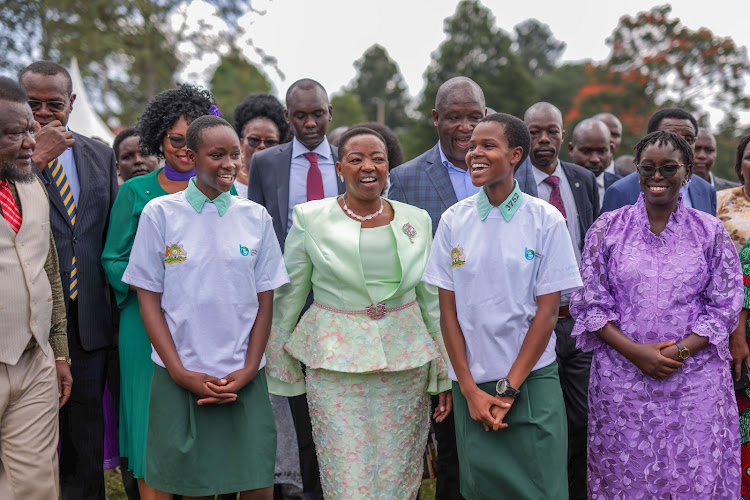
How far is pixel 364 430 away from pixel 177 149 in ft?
6.62

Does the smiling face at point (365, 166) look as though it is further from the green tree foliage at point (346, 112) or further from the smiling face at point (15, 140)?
the green tree foliage at point (346, 112)

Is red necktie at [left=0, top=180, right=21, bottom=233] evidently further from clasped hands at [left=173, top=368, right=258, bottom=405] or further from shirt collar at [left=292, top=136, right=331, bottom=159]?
shirt collar at [left=292, top=136, right=331, bottom=159]

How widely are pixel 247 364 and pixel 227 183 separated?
37.7 inches

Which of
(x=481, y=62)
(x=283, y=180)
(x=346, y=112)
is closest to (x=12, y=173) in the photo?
(x=283, y=180)

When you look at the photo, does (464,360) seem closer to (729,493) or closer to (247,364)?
(247,364)

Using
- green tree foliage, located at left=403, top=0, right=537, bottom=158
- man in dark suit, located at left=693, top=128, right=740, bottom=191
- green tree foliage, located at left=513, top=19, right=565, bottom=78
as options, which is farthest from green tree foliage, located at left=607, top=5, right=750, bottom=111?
green tree foliage, located at left=513, top=19, right=565, bottom=78

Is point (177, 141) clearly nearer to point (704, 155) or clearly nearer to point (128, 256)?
point (128, 256)

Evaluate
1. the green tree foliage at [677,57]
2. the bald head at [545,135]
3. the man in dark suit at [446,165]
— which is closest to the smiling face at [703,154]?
the bald head at [545,135]

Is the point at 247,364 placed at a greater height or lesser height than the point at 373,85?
lesser

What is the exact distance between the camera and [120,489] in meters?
6.40

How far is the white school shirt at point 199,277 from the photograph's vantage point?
3.94 metres

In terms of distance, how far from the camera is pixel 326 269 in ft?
13.7

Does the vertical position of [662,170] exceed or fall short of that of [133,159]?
it falls short

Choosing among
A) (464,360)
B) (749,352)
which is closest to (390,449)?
(464,360)
